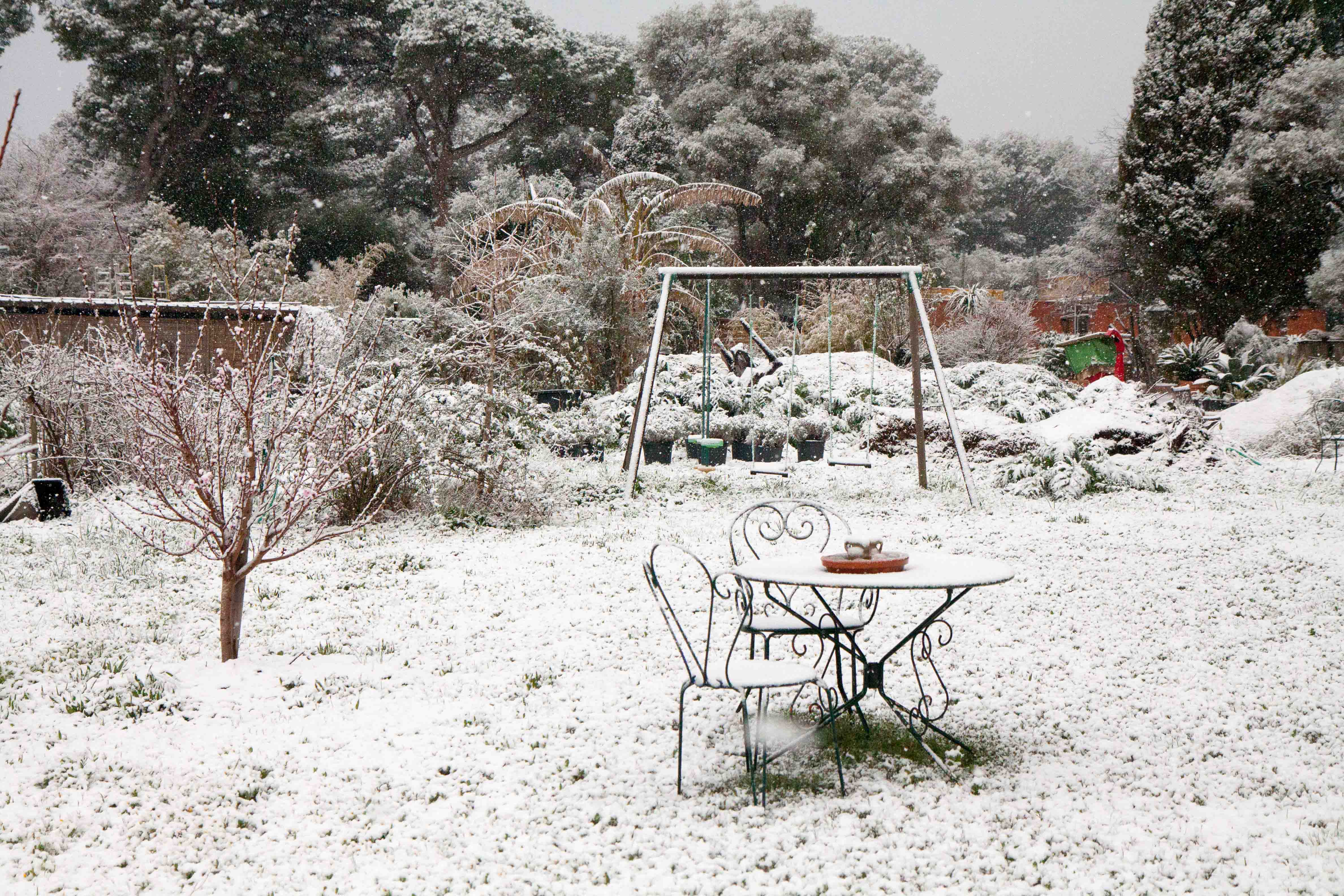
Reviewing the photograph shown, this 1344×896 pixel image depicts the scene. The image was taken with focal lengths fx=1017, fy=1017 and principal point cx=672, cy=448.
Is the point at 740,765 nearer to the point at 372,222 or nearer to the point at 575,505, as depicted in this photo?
the point at 575,505

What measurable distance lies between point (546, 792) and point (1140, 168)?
19.5m

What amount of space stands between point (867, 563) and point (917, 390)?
550 centimetres

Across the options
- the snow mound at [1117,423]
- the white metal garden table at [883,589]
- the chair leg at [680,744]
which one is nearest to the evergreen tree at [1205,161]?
the snow mound at [1117,423]

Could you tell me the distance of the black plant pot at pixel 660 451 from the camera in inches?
398

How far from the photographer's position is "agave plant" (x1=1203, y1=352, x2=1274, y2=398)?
13570 millimetres

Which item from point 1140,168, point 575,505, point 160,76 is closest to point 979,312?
point 1140,168

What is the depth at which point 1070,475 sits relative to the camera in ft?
27.6

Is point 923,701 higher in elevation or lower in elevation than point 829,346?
→ lower

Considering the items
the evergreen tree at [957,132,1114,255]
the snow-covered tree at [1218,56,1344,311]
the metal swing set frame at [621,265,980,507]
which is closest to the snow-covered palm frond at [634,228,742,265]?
the metal swing set frame at [621,265,980,507]

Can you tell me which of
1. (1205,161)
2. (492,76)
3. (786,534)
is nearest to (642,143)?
(492,76)

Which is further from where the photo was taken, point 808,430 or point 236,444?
point 808,430

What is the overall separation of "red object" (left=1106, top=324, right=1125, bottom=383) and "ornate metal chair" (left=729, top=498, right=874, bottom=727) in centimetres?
949

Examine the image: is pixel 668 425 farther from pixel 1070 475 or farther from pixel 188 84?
pixel 188 84

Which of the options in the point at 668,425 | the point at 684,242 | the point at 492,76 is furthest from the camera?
the point at 492,76
